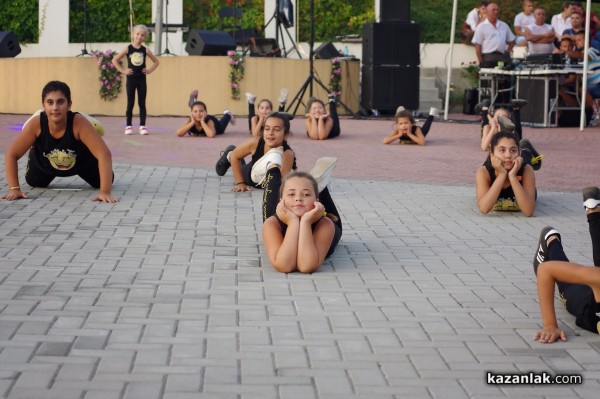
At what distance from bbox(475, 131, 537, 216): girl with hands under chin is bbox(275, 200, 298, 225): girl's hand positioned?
290 centimetres

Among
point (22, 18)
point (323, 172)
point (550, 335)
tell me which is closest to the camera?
point (550, 335)

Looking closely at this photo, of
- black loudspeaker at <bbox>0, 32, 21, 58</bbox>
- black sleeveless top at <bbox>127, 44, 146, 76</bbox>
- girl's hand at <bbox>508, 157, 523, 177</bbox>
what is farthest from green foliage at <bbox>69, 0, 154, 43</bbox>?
girl's hand at <bbox>508, 157, 523, 177</bbox>

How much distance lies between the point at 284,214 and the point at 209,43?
53.7 ft

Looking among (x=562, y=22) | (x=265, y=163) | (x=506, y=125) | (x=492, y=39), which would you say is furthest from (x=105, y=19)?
(x=265, y=163)

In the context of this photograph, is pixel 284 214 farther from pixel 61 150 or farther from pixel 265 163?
pixel 61 150

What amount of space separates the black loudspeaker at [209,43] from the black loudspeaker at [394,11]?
10.7 ft

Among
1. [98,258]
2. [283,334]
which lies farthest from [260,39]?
[283,334]

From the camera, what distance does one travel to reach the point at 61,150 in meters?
10.2

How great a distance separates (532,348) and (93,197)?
5823 millimetres

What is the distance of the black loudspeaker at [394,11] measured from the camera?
72.8 ft

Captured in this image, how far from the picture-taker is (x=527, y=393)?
15.3 feet

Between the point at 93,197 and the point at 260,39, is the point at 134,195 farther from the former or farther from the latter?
the point at 260,39

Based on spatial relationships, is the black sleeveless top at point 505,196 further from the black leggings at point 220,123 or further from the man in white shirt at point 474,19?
the man in white shirt at point 474,19

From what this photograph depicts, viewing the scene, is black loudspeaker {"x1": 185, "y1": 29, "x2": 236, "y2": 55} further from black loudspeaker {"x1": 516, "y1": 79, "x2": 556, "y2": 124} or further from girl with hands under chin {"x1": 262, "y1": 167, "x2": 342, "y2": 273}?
girl with hands under chin {"x1": 262, "y1": 167, "x2": 342, "y2": 273}
